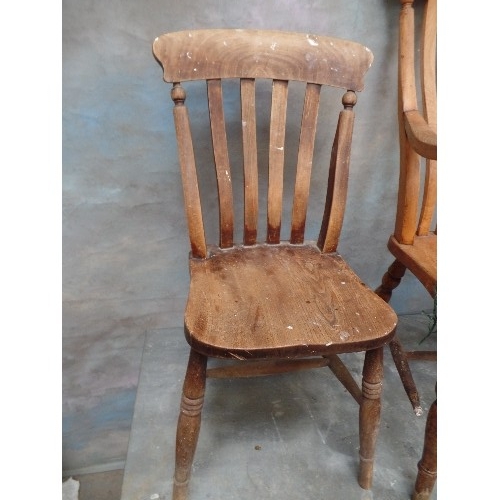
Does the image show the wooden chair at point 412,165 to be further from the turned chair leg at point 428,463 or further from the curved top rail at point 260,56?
the turned chair leg at point 428,463

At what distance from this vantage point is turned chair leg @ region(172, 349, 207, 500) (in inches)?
29.8

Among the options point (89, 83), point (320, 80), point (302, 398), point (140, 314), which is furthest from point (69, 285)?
point (320, 80)

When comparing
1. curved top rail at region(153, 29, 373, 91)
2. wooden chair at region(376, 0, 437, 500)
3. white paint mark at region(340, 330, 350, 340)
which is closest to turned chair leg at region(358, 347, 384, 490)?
white paint mark at region(340, 330, 350, 340)

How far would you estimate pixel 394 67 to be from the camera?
1232mm

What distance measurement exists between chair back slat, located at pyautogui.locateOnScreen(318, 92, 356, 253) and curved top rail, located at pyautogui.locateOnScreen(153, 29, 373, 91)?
7 cm

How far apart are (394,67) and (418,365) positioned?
889 millimetres

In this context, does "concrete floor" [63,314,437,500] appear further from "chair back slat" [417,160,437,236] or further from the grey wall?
"chair back slat" [417,160,437,236]

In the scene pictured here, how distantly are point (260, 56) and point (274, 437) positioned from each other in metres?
0.90

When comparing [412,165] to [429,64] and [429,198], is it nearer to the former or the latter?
[429,198]

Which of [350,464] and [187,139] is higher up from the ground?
[187,139]

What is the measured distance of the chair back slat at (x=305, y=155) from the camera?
1.00 meters
